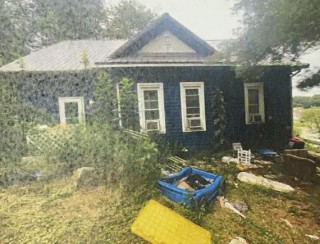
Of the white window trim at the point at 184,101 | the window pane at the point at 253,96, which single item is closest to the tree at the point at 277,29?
the white window trim at the point at 184,101

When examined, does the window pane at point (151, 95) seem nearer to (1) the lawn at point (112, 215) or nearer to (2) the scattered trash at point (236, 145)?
(2) the scattered trash at point (236, 145)

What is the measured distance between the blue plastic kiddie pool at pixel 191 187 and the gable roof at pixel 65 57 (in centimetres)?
502

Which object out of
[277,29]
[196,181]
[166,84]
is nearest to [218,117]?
[166,84]

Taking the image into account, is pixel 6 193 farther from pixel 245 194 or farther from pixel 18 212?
pixel 245 194

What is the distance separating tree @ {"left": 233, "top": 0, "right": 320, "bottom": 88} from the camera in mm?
5397

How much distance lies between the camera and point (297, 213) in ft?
19.6

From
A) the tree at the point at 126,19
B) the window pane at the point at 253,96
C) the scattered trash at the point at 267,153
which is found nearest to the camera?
the scattered trash at the point at 267,153

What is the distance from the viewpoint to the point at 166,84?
10.2 metres

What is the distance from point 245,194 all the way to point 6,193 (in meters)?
5.79

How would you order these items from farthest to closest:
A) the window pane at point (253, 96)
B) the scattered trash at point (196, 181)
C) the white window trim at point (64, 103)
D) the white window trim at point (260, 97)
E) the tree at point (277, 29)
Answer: the window pane at point (253, 96) < the white window trim at point (260, 97) < the white window trim at point (64, 103) < the scattered trash at point (196, 181) < the tree at point (277, 29)

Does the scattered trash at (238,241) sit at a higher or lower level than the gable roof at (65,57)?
lower

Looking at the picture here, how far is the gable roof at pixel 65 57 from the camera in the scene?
10.3m

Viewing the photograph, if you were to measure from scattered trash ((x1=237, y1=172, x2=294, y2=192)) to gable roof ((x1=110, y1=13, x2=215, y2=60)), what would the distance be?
5153 millimetres

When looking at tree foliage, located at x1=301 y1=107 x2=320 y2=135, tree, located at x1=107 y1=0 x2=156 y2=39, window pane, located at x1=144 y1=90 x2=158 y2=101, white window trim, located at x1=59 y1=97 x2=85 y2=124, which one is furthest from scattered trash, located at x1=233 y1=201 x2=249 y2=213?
tree, located at x1=107 y1=0 x2=156 y2=39
